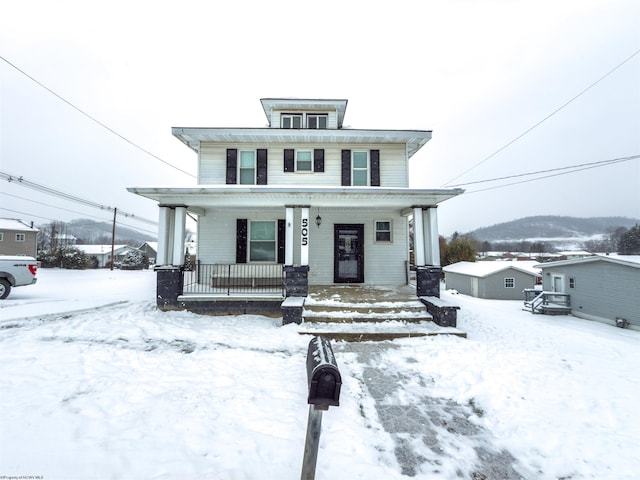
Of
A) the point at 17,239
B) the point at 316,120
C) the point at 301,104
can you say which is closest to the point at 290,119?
the point at 301,104

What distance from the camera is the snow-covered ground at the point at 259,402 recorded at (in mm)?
2523

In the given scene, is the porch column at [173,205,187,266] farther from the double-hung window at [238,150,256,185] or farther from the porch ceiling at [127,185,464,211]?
the double-hung window at [238,150,256,185]

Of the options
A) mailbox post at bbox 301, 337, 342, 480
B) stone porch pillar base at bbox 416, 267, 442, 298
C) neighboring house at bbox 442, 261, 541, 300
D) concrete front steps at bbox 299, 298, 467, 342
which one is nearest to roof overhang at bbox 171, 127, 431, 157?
stone porch pillar base at bbox 416, 267, 442, 298

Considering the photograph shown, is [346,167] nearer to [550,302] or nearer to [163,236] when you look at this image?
[163,236]

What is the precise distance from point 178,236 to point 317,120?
7332 millimetres

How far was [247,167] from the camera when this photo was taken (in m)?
10.4

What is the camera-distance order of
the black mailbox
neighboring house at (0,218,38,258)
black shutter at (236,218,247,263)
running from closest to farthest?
the black mailbox
black shutter at (236,218,247,263)
neighboring house at (0,218,38,258)

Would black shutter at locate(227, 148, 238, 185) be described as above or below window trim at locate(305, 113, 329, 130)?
below

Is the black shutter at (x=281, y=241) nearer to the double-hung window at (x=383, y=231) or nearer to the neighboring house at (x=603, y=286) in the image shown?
the double-hung window at (x=383, y=231)

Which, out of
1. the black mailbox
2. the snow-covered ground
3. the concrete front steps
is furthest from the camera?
the concrete front steps

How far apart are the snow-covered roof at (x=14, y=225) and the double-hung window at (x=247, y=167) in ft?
123

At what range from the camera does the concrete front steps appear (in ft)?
19.6

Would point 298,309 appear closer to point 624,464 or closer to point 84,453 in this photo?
point 84,453

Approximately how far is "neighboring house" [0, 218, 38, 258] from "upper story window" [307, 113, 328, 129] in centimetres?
3797
